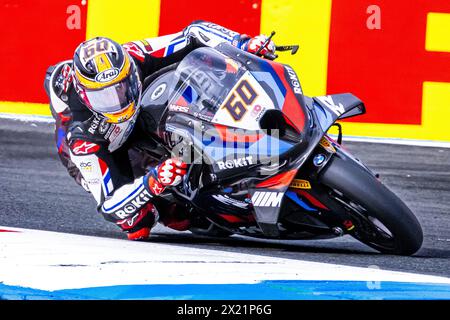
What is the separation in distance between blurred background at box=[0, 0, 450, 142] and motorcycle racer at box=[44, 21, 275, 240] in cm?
337

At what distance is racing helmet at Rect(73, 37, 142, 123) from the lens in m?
6.04

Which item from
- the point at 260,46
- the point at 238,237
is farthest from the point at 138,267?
the point at 238,237

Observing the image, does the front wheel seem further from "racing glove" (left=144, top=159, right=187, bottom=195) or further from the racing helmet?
the racing helmet

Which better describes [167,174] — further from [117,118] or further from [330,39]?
[330,39]

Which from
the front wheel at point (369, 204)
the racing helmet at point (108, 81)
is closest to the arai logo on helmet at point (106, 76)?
the racing helmet at point (108, 81)

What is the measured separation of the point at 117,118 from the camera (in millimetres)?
6121

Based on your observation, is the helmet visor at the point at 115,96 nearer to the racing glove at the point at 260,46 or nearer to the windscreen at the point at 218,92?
the windscreen at the point at 218,92

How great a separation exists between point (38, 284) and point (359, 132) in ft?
19.3

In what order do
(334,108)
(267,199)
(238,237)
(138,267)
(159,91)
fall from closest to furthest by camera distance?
(138,267), (267,199), (334,108), (159,91), (238,237)

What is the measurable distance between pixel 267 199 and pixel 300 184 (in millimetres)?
187

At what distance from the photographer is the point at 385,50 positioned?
9969 mm

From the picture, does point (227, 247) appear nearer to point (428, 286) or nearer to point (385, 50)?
point (428, 286)

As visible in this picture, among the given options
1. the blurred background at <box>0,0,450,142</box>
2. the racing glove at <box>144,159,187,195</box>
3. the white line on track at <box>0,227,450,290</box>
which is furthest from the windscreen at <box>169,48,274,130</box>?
the blurred background at <box>0,0,450,142</box>

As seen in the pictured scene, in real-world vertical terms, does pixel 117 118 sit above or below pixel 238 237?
above
